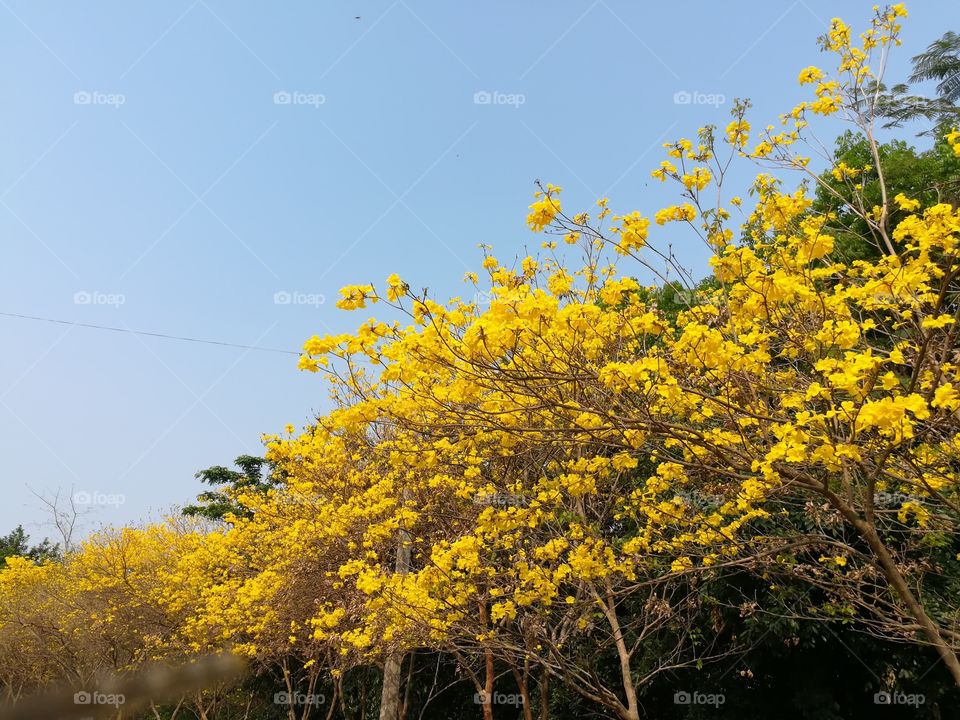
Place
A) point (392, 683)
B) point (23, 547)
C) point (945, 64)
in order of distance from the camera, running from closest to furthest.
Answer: point (392, 683) < point (945, 64) < point (23, 547)

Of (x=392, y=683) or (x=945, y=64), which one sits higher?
(x=945, y=64)

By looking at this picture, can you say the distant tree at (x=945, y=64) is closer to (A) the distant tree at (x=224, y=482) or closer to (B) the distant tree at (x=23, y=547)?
(A) the distant tree at (x=224, y=482)

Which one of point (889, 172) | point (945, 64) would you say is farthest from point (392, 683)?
point (945, 64)

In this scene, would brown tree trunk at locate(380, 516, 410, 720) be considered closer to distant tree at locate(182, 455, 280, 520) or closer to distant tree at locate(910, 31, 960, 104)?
distant tree at locate(182, 455, 280, 520)

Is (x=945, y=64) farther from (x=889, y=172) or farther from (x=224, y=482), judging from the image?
(x=224, y=482)

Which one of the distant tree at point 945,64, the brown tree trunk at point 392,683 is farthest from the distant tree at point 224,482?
the distant tree at point 945,64

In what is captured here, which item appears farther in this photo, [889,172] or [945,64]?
[945,64]

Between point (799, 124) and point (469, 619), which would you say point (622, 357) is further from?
point (469, 619)

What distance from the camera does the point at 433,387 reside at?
3.98 metres

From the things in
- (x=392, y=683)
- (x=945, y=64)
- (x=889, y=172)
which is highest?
(x=945, y=64)

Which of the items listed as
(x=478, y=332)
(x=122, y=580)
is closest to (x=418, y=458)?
(x=478, y=332)

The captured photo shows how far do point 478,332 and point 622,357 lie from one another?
143 cm

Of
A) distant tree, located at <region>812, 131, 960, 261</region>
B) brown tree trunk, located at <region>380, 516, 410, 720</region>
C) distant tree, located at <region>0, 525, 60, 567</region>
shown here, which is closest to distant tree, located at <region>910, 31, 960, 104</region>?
distant tree, located at <region>812, 131, 960, 261</region>

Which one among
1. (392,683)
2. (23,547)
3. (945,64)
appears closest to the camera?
(392,683)
